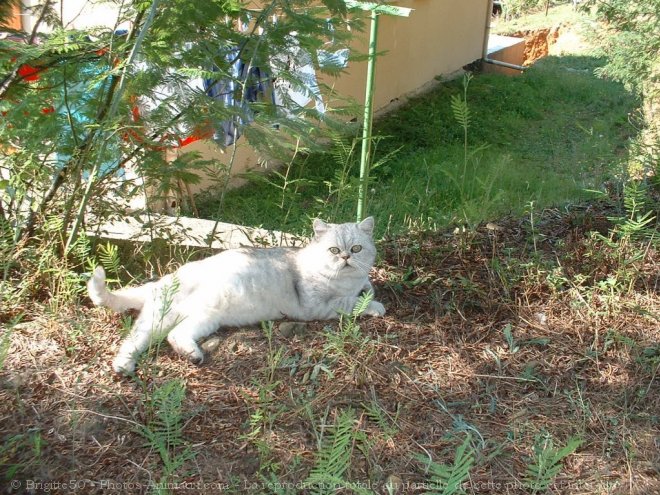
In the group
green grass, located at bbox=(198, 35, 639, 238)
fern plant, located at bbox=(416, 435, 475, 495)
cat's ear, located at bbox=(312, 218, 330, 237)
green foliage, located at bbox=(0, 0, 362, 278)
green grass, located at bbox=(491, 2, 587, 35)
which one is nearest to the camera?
fern plant, located at bbox=(416, 435, 475, 495)

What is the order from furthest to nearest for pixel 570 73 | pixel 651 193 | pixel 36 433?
→ pixel 570 73, pixel 651 193, pixel 36 433

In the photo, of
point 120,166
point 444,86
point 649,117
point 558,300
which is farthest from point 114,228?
point 444,86

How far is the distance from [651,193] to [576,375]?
170cm

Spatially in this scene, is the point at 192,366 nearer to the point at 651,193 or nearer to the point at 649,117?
the point at 651,193

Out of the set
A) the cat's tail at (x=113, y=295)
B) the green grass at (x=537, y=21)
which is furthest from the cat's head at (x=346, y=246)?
the green grass at (x=537, y=21)

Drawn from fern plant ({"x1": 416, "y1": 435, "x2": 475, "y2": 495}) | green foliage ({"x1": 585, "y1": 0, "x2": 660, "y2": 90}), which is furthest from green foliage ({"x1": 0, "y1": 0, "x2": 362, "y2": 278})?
green foliage ({"x1": 585, "y1": 0, "x2": 660, "y2": 90})

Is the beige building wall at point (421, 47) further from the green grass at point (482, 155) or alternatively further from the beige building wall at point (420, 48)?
the green grass at point (482, 155)

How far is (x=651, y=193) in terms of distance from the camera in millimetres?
3900

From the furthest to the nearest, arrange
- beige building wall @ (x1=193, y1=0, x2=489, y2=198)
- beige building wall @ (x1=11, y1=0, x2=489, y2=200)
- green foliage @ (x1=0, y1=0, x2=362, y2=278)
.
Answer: beige building wall @ (x1=193, y1=0, x2=489, y2=198) → beige building wall @ (x1=11, y1=0, x2=489, y2=200) → green foliage @ (x1=0, y1=0, x2=362, y2=278)

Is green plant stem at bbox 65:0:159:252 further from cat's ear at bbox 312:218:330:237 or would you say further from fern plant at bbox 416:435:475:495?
fern plant at bbox 416:435:475:495

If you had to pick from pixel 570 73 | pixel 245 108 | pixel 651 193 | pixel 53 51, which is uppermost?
pixel 53 51

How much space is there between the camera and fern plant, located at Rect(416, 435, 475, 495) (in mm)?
1974

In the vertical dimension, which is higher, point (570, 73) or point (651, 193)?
point (651, 193)

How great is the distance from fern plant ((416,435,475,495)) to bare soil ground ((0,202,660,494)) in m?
0.05
